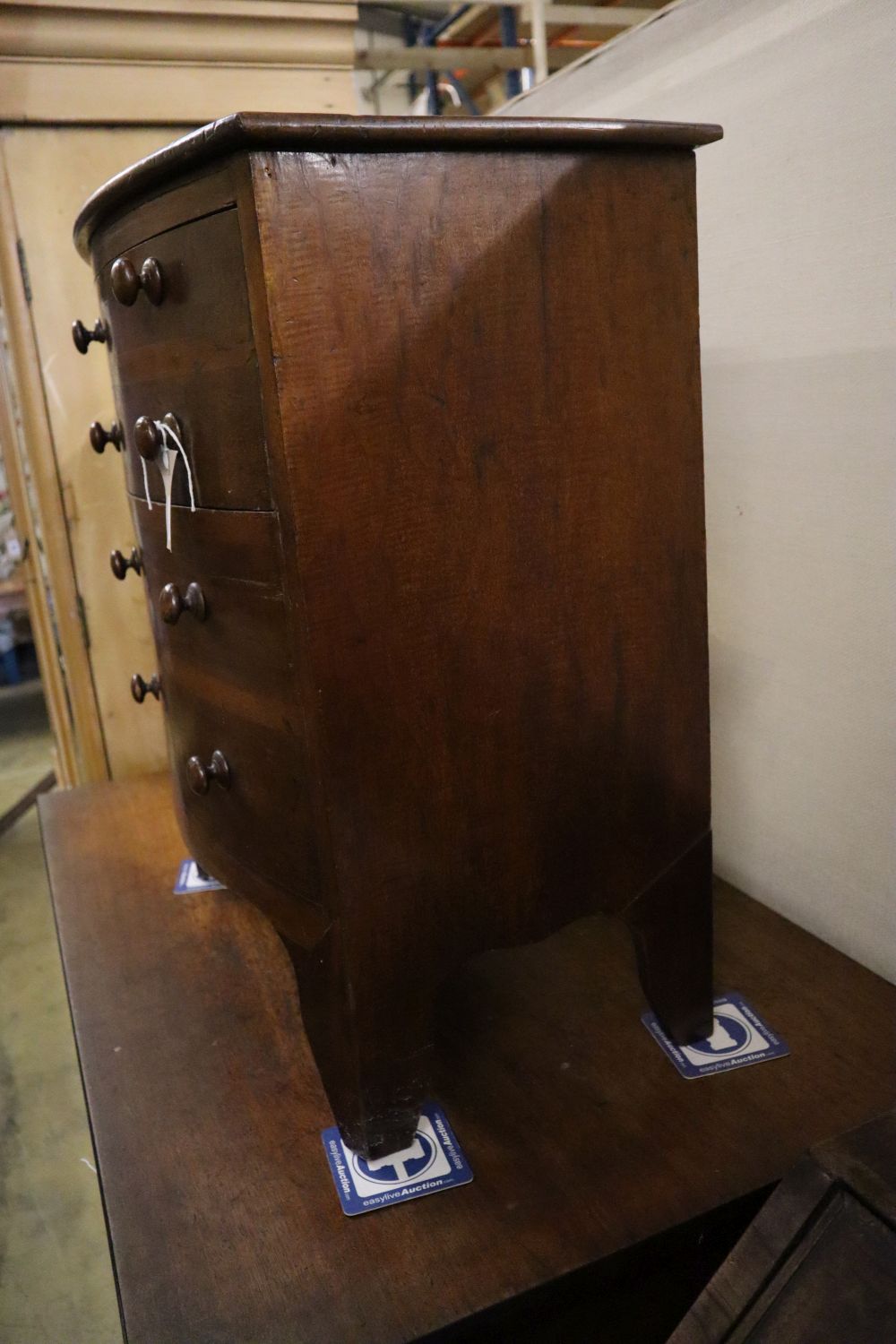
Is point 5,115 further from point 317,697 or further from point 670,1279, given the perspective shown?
point 670,1279

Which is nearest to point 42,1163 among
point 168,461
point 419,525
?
point 168,461

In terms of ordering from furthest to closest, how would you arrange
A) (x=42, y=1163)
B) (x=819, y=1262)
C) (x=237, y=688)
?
(x=42, y=1163)
(x=237, y=688)
(x=819, y=1262)

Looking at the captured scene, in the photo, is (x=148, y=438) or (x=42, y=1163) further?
(x=42, y=1163)

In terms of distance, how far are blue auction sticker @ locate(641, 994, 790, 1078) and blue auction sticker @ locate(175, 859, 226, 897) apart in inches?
27.3

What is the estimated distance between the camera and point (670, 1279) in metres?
0.95

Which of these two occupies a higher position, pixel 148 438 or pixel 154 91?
pixel 154 91

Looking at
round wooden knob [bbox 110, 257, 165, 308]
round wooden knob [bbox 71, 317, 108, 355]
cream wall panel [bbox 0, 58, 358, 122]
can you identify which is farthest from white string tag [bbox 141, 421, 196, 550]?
cream wall panel [bbox 0, 58, 358, 122]

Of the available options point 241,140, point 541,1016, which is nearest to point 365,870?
point 541,1016

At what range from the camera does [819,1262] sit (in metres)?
0.72

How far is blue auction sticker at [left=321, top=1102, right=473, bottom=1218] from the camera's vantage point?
927mm

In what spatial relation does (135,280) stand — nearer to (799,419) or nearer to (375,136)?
(375,136)

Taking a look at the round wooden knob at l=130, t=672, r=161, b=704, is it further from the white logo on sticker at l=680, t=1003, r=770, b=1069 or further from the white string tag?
the white logo on sticker at l=680, t=1003, r=770, b=1069

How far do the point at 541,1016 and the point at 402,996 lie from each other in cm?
33

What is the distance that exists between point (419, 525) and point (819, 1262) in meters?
0.61
